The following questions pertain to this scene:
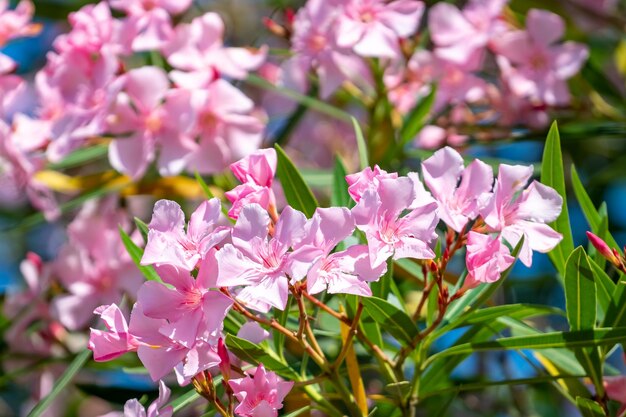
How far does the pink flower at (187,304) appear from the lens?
742 millimetres

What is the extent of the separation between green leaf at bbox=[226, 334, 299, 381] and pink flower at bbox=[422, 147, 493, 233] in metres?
0.20

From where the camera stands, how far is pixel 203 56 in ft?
4.46

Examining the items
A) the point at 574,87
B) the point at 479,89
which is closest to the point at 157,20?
the point at 479,89

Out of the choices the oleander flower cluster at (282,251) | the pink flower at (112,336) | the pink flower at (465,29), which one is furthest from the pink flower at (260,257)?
the pink flower at (465,29)

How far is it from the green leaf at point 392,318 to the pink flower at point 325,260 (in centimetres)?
5

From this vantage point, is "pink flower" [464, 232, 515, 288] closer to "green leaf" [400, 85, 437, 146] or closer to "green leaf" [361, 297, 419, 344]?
"green leaf" [361, 297, 419, 344]

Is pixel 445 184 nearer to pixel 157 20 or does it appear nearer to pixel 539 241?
pixel 539 241

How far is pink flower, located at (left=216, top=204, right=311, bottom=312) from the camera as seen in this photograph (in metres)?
0.73

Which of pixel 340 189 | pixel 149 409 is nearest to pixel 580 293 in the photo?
pixel 340 189

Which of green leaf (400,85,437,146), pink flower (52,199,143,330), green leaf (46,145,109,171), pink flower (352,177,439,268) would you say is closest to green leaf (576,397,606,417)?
pink flower (352,177,439,268)

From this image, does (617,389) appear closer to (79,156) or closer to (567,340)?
(567,340)

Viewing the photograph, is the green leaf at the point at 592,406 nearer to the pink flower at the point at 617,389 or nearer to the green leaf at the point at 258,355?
the pink flower at the point at 617,389

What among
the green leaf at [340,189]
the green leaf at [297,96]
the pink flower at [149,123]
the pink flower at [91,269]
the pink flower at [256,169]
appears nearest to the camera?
the pink flower at [256,169]

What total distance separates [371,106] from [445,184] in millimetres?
775
